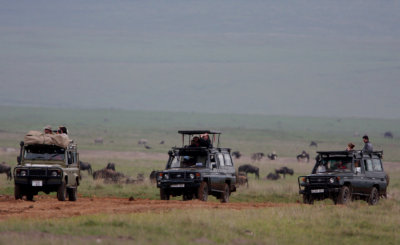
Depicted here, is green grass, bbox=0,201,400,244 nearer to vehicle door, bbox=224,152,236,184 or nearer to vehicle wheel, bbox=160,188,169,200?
vehicle wheel, bbox=160,188,169,200

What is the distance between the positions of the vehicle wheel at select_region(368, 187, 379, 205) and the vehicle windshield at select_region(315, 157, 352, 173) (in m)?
1.54

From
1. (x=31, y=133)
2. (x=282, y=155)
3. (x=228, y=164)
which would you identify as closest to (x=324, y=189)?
(x=228, y=164)

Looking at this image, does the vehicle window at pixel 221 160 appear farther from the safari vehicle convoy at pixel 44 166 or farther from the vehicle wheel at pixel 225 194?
the safari vehicle convoy at pixel 44 166

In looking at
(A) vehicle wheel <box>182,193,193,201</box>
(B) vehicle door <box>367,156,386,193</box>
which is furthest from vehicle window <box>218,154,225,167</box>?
(B) vehicle door <box>367,156,386,193</box>

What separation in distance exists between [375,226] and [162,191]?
8.58 m

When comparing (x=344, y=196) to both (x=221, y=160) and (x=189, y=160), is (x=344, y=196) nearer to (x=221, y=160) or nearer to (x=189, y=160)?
(x=221, y=160)

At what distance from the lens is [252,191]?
37375mm

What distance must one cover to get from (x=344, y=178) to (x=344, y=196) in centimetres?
59

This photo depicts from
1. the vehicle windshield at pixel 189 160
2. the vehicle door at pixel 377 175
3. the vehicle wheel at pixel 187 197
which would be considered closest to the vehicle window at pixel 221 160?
the vehicle windshield at pixel 189 160

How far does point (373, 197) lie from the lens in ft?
93.5

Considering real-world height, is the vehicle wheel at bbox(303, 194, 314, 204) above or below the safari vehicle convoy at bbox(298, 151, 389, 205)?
below

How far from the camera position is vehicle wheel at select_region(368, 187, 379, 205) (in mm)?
28355

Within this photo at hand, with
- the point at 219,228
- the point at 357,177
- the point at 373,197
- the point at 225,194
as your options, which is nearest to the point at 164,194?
the point at 225,194

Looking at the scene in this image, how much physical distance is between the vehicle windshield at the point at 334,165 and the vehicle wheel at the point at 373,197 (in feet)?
5.05
